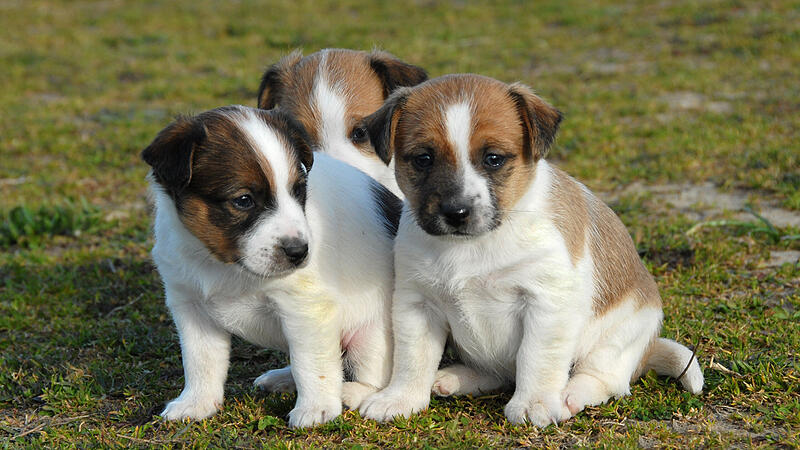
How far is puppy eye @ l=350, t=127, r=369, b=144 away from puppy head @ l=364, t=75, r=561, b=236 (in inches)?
45.8

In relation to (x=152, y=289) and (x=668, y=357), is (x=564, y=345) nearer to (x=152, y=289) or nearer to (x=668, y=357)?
(x=668, y=357)

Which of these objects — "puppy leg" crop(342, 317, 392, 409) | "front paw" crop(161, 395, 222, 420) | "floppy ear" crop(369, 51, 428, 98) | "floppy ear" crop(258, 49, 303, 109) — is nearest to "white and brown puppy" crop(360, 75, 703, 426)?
"puppy leg" crop(342, 317, 392, 409)

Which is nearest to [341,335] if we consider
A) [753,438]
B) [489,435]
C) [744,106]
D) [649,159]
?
[489,435]

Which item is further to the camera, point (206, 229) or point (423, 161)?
point (423, 161)

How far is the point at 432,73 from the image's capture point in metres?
12.6

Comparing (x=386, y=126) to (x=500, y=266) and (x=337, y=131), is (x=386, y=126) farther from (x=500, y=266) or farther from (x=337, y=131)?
(x=337, y=131)

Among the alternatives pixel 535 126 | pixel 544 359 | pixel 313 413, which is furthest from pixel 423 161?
pixel 313 413

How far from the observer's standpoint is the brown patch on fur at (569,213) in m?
4.76

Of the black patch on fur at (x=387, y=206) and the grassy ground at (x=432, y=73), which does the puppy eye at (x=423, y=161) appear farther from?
the grassy ground at (x=432, y=73)

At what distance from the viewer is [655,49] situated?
13.4 m

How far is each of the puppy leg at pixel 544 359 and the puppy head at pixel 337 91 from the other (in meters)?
1.72

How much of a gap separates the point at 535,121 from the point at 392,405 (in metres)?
1.63

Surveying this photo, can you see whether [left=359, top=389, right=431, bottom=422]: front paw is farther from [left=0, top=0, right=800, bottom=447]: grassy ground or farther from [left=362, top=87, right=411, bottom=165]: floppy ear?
[left=362, top=87, right=411, bottom=165]: floppy ear

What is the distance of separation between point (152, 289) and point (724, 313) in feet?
13.3
